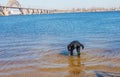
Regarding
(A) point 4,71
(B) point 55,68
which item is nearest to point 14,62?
(A) point 4,71

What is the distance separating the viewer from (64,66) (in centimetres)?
1764

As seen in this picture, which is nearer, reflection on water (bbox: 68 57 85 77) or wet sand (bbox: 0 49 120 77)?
reflection on water (bbox: 68 57 85 77)

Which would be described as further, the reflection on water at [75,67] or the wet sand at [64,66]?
the wet sand at [64,66]

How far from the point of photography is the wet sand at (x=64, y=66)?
1573 centimetres

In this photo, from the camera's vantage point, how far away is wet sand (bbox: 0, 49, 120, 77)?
1573 cm

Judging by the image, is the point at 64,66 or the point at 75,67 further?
the point at 64,66

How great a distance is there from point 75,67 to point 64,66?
2.77 feet

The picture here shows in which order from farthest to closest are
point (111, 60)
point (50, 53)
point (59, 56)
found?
point (50, 53)
point (59, 56)
point (111, 60)

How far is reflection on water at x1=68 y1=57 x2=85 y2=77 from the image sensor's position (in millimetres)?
15516

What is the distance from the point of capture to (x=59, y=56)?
69.5 feet

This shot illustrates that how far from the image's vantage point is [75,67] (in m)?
17.1

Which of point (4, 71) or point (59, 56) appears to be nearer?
point (4, 71)

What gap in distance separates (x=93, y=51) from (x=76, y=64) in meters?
5.08

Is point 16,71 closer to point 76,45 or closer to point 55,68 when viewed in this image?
point 55,68
